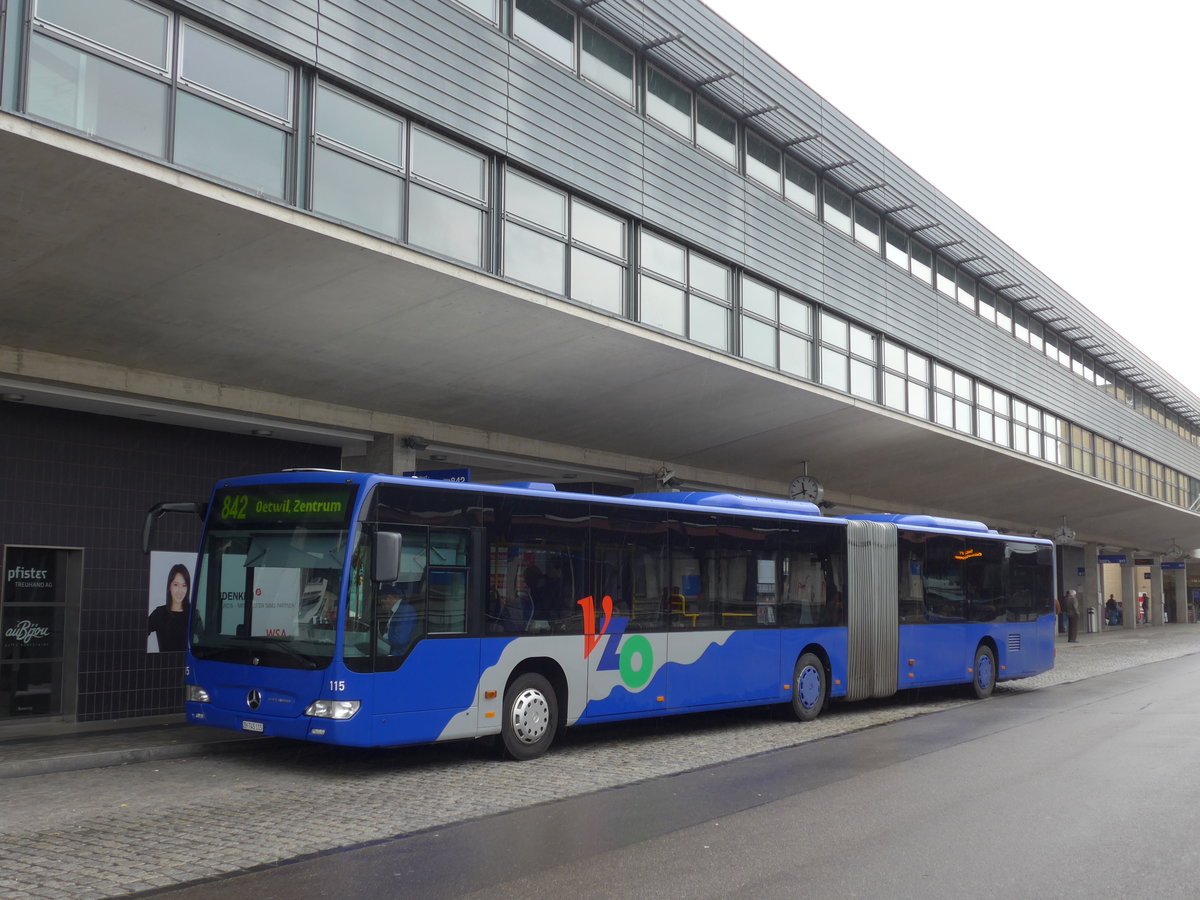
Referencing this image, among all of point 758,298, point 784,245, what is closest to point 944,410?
point 784,245

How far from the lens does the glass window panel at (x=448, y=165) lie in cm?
1385

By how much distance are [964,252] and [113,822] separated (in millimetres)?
26087

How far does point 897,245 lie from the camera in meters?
26.7

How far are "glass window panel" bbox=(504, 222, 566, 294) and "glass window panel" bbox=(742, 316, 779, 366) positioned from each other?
5.23 meters

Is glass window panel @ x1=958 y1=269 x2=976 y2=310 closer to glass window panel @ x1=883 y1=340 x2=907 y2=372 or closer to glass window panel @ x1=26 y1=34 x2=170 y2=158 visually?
glass window panel @ x1=883 y1=340 x2=907 y2=372

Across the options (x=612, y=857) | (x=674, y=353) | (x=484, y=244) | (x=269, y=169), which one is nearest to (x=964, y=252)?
(x=674, y=353)

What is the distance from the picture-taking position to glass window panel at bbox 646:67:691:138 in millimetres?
18422

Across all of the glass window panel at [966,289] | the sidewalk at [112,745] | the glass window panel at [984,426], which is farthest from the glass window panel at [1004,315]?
the sidewalk at [112,745]

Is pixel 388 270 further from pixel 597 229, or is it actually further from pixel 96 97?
pixel 597 229

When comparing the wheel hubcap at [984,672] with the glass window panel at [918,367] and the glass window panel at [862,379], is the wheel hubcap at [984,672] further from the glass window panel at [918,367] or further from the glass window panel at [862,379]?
the glass window panel at [918,367]

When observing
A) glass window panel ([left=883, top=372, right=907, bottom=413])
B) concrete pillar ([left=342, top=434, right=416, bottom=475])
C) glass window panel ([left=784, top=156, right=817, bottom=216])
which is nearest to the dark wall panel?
concrete pillar ([left=342, top=434, right=416, bottom=475])

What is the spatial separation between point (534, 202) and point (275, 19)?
450 centimetres

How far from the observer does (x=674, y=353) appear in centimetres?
1734

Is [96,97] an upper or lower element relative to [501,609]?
upper
